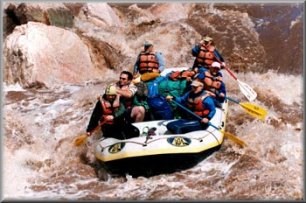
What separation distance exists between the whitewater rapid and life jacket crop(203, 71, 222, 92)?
2.36 feet

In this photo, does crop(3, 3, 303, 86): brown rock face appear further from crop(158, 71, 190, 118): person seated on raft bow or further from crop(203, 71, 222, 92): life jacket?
crop(203, 71, 222, 92): life jacket

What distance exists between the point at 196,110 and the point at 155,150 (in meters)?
0.88

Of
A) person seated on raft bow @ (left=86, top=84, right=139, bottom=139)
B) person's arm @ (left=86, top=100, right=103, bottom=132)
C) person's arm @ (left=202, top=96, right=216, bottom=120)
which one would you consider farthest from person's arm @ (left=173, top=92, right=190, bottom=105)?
person's arm @ (left=86, top=100, right=103, bottom=132)

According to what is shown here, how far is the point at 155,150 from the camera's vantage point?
26.9 feet

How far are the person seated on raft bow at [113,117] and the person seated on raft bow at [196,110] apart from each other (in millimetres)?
501

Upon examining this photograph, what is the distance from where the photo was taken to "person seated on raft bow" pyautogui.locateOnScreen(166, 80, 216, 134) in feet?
28.4

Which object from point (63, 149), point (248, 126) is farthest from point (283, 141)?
point (63, 149)

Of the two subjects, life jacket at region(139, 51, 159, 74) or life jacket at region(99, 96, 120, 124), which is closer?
life jacket at region(99, 96, 120, 124)

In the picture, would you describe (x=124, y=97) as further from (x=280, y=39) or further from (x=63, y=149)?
(x=280, y=39)

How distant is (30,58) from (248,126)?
4250 millimetres

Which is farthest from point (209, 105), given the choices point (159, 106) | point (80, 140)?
point (80, 140)

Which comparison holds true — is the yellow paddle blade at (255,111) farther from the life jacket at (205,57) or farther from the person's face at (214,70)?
the life jacket at (205,57)

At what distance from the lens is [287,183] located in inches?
336

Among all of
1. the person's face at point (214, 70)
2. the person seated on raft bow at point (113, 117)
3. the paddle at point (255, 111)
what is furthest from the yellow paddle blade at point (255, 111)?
the person seated on raft bow at point (113, 117)
